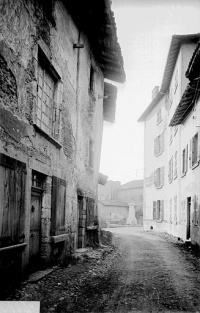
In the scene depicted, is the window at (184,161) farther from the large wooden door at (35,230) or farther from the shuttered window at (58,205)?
the large wooden door at (35,230)

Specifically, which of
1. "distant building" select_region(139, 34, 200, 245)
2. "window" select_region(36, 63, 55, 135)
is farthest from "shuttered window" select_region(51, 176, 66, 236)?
"distant building" select_region(139, 34, 200, 245)

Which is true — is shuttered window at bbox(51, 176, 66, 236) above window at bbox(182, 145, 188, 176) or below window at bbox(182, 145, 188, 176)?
below

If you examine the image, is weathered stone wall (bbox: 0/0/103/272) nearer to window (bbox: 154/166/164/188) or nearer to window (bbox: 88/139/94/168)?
window (bbox: 88/139/94/168)

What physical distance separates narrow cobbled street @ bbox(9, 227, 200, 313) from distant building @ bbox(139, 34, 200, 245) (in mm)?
3457

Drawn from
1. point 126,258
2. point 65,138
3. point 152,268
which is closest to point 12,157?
point 65,138

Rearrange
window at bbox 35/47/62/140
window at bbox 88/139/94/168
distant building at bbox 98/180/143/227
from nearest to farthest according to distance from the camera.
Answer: window at bbox 35/47/62/140, window at bbox 88/139/94/168, distant building at bbox 98/180/143/227

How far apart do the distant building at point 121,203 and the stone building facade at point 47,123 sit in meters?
28.3

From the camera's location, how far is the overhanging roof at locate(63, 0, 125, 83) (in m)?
7.44

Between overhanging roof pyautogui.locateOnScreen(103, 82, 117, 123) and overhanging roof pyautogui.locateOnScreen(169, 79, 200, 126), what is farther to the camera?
overhanging roof pyautogui.locateOnScreen(103, 82, 117, 123)

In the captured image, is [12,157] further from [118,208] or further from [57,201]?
[118,208]

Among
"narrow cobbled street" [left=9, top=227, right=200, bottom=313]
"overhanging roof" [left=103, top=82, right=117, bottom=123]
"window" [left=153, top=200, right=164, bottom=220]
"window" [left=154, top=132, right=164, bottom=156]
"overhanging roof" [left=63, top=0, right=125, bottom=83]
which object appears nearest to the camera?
"narrow cobbled street" [left=9, top=227, right=200, bottom=313]

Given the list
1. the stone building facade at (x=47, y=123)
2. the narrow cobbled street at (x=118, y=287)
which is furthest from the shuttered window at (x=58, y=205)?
the narrow cobbled street at (x=118, y=287)

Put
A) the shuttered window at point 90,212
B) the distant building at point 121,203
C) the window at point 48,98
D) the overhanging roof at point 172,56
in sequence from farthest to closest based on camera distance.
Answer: the distant building at point 121,203 → the overhanging roof at point 172,56 → the shuttered window at point 90,212 → the window at point 48,98

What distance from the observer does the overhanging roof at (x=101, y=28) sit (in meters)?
7.44
